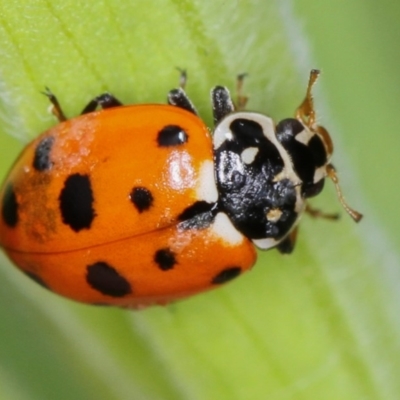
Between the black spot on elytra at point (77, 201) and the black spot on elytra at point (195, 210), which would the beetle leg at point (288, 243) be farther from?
the black spot on elytra at point (77, 201)

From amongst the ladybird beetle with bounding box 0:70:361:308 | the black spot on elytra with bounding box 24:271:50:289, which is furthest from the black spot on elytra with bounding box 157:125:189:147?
the black spot on elytra with bounding box 24:271:50:289

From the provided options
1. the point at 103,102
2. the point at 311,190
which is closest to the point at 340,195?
the point at 311,190

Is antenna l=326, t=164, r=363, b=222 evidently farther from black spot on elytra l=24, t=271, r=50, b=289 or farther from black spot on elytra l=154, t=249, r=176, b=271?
black spot on elytra l=24, t=271, r=50, b=289

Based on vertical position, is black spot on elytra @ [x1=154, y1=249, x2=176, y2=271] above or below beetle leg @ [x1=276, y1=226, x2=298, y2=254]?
above

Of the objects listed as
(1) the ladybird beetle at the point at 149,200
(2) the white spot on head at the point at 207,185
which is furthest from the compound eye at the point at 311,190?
(2) the white spot on head at the point at 207,185

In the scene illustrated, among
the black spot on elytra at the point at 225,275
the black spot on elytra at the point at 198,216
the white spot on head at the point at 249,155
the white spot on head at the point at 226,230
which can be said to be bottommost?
the black spot on elytra at the point at 225,275

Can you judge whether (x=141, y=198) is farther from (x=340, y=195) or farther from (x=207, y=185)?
(x=340, y=195)

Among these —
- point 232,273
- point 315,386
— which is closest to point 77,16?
point 232,273
